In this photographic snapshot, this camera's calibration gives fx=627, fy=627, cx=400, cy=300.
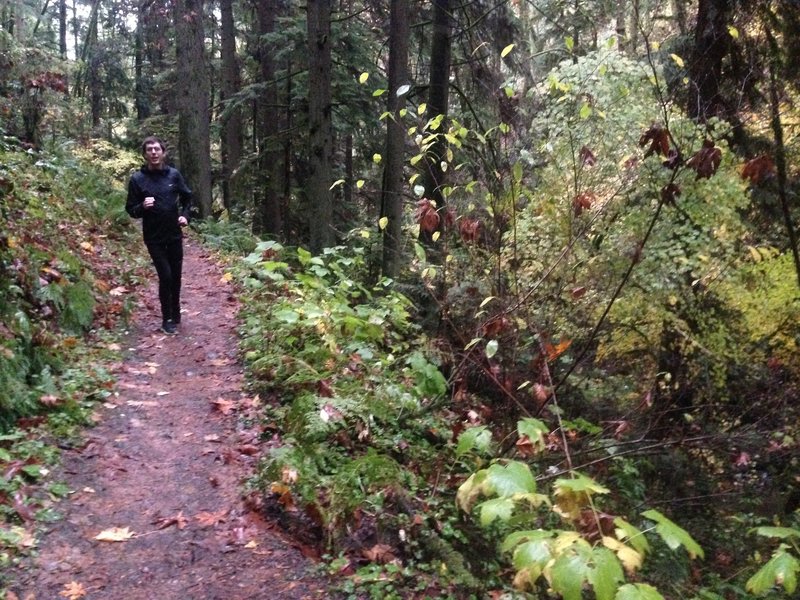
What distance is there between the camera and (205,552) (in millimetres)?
3920

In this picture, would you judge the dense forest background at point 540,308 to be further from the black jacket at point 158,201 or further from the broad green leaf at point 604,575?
the black jacket at point 158,201

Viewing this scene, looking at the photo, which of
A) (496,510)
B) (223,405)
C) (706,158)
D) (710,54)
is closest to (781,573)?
(496,510)

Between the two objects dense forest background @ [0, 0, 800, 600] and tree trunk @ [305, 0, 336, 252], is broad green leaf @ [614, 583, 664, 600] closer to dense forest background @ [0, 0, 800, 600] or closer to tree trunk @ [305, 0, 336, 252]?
dense forest background @ [0, 0, 800, 600]

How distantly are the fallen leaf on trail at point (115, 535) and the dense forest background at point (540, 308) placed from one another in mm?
921

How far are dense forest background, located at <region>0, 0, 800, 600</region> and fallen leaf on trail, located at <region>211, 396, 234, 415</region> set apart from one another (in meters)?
0.38

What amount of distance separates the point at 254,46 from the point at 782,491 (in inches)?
711

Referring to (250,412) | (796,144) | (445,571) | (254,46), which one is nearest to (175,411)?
(250,412)

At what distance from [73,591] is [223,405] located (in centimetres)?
236

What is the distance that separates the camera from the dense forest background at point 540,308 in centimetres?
429

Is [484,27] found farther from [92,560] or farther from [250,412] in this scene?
[92,560]

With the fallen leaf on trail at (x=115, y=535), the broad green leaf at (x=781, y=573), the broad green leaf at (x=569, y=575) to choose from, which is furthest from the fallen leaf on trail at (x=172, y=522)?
the broad green leaf at (x=781, y=573)

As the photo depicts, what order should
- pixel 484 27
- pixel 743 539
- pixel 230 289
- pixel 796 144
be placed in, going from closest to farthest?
pixel 743 539, pixel 796 144, pixel 230 289, pixel 484 27

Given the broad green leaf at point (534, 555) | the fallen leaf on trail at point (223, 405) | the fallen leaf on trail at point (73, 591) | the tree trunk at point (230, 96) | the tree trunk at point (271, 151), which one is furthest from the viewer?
the tree trunk at point (230, 96)

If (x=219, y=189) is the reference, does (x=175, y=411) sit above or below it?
below
